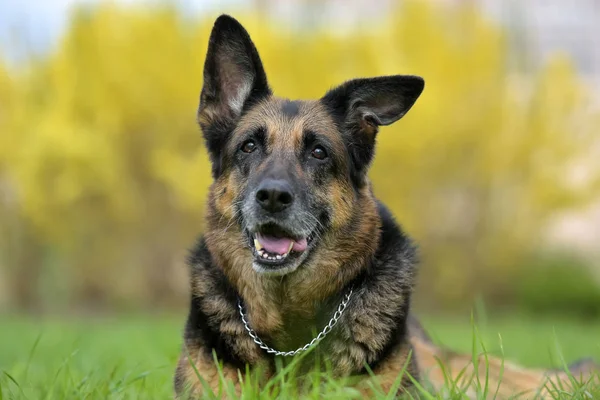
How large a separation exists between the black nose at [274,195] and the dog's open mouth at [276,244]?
0.14 m

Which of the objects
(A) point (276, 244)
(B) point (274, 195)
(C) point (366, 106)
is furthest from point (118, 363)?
(C) point (366, 106)

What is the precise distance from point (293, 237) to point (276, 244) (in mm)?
103

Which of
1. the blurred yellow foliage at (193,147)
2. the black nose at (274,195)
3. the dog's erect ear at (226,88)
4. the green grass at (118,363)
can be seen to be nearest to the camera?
the green grass at (118,363)

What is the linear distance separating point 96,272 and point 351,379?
17525 millimetres

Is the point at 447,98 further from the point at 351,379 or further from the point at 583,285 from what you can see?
the point at 351,379

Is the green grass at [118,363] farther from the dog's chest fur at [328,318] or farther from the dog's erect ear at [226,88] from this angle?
the dog's erect ear at [226,88]

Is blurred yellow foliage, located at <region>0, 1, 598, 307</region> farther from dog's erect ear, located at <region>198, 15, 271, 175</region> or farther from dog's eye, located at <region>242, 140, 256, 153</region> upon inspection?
dog's eye, located at <region>242, 140, 256, 153</region>

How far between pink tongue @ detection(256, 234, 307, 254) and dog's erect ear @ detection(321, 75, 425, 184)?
567mm

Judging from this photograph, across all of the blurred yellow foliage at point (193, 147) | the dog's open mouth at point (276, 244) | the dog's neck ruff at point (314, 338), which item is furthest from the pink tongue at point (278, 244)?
the blurred yellow foliage at point (193, 147)

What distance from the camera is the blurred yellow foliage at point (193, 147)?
18562mm

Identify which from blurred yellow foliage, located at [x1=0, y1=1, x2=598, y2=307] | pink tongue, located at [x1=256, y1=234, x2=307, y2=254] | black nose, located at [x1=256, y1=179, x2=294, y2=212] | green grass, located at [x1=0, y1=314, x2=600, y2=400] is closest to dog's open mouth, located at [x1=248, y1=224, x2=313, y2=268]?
pink tongue, located at [x1=256, y1=234, x2=307, y2=254]

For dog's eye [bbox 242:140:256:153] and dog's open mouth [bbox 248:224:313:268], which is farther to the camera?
dog's eye [bbox 242:140:256:153]

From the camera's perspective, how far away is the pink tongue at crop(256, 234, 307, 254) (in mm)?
4027

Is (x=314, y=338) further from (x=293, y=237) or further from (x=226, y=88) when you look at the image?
(x=226, y=88)
